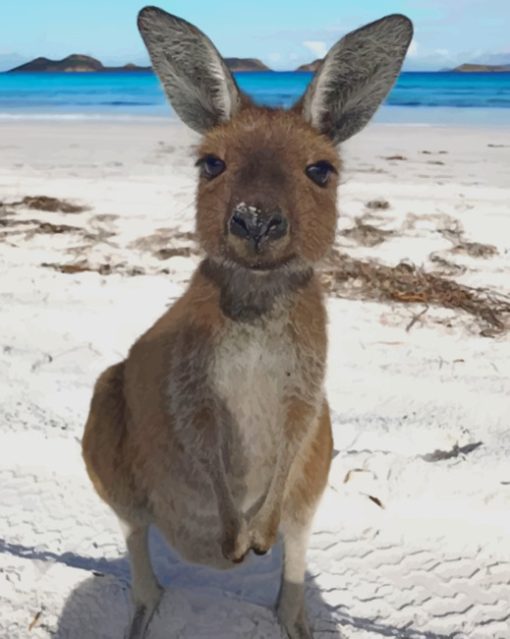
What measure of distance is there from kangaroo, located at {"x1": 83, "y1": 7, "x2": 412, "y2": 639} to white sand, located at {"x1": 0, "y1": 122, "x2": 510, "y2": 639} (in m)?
0.27

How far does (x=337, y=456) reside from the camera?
3.20 metres

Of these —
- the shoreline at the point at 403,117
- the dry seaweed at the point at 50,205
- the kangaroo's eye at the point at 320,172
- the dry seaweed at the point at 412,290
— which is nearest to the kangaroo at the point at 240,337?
the kangaroo's eye at the point at 320,172

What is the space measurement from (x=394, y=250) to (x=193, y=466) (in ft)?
12.6

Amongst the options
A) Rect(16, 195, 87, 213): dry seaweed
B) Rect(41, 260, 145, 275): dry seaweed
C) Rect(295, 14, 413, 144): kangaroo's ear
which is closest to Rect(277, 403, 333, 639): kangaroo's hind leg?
Rect(295, 14, 413, 144): kangaroo's ear

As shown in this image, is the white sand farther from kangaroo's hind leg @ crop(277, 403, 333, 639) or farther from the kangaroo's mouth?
the kangaroo's mouth

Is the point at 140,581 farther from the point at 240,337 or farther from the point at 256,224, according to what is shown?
the point at 256,224

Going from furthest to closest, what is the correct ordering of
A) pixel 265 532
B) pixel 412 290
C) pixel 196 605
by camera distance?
pixel 412 290
pixel 196 605
pixel 265 532

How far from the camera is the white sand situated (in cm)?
249

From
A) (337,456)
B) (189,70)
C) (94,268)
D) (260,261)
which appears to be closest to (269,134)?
(189,70)

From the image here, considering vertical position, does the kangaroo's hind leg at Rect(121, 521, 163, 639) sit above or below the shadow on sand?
above

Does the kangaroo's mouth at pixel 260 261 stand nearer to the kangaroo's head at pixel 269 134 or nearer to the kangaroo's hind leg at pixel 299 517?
Answer: the kangaroo's head at pixel 269 134

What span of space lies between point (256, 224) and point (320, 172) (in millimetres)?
343

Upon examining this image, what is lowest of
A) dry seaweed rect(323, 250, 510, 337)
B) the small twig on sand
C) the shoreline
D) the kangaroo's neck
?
the small twig on sand

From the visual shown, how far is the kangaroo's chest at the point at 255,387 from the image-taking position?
1960 mm
